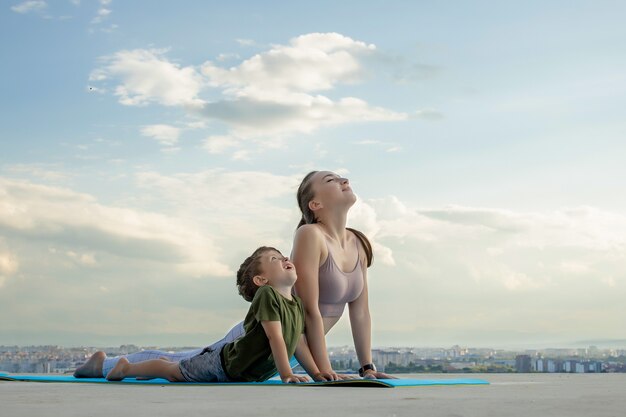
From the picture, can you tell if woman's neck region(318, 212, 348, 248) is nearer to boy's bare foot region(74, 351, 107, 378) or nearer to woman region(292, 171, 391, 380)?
woman region(292, 171, 391, 380)

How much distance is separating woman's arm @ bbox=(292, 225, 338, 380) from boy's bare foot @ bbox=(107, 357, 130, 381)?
172 centimetres

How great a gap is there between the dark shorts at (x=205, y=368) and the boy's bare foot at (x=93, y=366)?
1.17 metres

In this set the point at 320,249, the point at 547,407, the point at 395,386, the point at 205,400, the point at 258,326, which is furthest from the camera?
the point at 320,249

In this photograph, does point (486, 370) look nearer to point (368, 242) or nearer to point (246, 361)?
point (368, 242)

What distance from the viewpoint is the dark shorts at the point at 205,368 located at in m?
6.53

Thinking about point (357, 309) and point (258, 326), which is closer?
point (258, 326)

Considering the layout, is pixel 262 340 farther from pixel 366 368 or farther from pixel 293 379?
pixel 366 368

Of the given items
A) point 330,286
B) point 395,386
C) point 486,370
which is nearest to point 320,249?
point 330,286

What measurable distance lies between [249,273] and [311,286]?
0.51 meters

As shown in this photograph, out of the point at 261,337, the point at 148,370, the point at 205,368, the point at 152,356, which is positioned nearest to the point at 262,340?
the point at 261,337

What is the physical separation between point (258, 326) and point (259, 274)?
42 centimetres

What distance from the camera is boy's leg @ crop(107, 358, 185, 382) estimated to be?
670 cm

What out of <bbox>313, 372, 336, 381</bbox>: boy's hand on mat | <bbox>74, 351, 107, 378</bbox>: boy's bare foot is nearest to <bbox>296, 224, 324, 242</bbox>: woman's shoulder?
<bbox>313, 372, 336, 381</bbox>: boy's hand on mat

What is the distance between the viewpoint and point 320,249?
6.65 m
